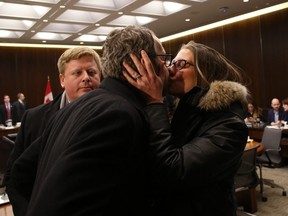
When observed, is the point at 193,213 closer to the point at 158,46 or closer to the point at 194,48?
the point at 158,46

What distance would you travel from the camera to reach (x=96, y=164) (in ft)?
2.36

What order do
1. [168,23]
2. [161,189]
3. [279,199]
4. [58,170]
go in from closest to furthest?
[58,170], [161,189], [279,199], [168,23]

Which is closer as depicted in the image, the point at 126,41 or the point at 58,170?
the point at 58,170

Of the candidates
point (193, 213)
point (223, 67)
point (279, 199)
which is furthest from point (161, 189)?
point (279, 199)

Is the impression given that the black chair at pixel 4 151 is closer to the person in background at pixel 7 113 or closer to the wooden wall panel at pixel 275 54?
the person in background at pixel 7 113

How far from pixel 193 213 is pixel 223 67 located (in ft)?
2.11

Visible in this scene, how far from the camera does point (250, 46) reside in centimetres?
866

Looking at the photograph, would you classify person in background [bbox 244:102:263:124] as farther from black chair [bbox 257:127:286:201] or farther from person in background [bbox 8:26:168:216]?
person in background [bbox 8:26:168:216]

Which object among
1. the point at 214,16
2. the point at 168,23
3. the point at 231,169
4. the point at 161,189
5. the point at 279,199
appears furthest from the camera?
the point at 168,23

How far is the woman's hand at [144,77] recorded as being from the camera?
97cm

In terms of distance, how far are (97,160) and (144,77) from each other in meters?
0.37

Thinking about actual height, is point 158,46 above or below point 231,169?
above

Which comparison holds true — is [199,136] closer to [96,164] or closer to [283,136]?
[96,164]

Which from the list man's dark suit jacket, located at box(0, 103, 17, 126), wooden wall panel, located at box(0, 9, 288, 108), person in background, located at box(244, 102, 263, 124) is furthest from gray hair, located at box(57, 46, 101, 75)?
man's dark suit jacket, located at box(0, 103, 17, 126)
